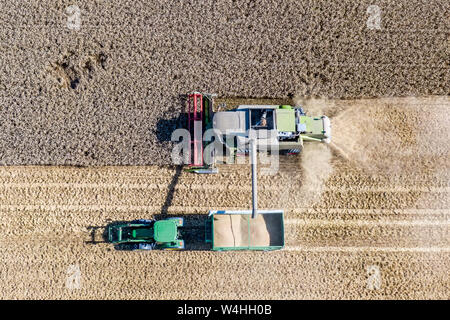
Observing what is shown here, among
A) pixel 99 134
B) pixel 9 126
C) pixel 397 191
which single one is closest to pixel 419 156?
pixel 397 191

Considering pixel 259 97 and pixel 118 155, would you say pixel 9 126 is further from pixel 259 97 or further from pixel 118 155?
pixel 259 97

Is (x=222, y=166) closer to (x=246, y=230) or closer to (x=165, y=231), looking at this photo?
(x=246, y=230)

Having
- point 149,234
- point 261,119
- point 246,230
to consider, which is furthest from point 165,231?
point 261,119

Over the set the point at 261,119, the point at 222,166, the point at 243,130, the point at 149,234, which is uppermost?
the point at 261,119

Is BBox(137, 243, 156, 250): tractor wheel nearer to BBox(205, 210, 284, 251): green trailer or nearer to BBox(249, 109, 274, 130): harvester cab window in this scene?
BBox(205, 210, 284, 251): green trailer

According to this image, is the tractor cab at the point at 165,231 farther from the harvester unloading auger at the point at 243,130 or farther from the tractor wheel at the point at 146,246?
the harvester unloading auger at the point at 243,130

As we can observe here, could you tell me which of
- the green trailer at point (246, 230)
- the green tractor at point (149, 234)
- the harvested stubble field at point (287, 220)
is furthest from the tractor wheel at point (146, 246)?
the green trailer at point (246, 230)

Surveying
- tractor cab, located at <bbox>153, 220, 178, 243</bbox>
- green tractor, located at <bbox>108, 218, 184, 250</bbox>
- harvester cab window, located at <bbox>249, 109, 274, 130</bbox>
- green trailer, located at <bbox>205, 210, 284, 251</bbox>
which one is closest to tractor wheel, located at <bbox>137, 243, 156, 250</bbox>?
green tractor, located at <bbox>108, 218, 184, 250</bbox>
